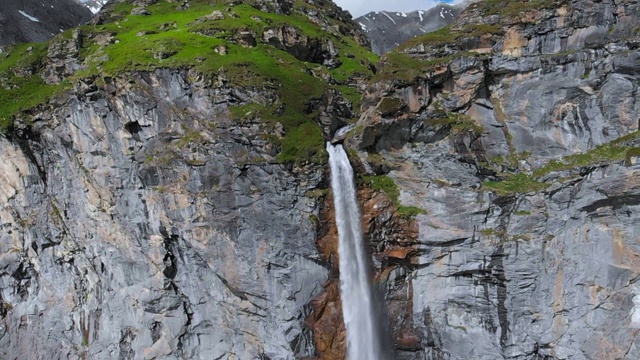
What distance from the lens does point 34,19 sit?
46.4 meters

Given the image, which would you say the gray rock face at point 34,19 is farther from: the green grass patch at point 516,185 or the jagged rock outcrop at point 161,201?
the green grass patch at point 516,185

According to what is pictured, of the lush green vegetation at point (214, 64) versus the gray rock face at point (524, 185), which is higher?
the lush green vegetation at point (214, 64)

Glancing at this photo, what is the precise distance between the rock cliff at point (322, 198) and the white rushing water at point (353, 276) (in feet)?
2.03

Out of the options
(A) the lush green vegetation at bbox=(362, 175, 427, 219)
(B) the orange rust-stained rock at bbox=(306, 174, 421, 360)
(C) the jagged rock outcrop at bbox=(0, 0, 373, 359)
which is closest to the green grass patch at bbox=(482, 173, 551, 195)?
(A) the lush green vegetation at bbox=(362, 175, 427, 219)

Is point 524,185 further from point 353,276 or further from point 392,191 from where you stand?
point 353,276

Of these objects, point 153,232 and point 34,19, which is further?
point 34,19

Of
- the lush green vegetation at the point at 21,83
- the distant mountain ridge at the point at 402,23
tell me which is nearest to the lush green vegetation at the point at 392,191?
the lush green vegetation at the point at 21,83

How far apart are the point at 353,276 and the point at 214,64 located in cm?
1357

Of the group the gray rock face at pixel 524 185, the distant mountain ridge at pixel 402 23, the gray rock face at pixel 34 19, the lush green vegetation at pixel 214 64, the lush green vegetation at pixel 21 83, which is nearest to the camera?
the gray rock face at pixel 524 185

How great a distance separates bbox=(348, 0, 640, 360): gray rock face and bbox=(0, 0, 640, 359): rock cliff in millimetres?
82

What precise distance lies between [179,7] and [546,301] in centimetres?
3636

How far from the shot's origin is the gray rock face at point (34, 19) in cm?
4184

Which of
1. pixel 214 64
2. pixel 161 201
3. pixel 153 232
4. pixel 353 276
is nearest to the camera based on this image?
pixel 353 276

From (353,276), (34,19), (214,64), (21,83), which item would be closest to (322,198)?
(353,276)
